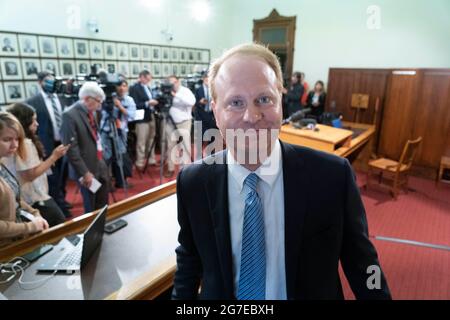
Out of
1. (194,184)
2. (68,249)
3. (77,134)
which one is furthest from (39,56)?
(194,184)

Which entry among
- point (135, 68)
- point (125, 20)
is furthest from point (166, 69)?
point (125, 20)

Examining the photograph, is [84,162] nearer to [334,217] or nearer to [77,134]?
[77,134]

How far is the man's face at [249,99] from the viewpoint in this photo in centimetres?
83

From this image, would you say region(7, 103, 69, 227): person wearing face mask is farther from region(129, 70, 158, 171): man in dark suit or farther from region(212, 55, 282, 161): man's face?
region(129, 70, 158, 171): man in dark suit

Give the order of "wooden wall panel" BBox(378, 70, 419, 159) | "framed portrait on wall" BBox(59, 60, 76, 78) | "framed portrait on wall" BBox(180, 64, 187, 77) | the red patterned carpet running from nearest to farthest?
the red patterned carpet
"framed portrait on wall" BBox(59, 60, 76, 78)
"wooden wall panel" BBox(378, 70, 419, 159)
"framed portrait on wall" BBox(180, 64, 187, 77)

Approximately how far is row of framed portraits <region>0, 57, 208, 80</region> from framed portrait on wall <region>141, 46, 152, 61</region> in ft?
0.29

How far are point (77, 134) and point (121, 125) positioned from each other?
3.25ft

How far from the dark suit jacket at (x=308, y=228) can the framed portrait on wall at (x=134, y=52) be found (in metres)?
5.55

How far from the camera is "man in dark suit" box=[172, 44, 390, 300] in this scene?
839 millimetres

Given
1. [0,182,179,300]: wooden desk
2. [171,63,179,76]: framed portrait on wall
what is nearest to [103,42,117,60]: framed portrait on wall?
[171,63,179,76]: framed portrait on wall

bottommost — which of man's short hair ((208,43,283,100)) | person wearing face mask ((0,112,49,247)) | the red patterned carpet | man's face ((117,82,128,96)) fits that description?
the red patterned carpet

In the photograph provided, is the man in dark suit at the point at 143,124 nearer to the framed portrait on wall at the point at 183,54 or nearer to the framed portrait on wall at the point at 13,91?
the framed portrait on wall at the point at 13,91
